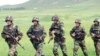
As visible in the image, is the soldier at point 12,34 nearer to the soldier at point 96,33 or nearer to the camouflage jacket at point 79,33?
the camouflage jacket at point 79,33

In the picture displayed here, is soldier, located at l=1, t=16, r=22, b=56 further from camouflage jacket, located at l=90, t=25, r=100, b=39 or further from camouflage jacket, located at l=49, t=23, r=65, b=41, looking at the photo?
camouflage jacket, located at l=90, t=25, r=100, b=39

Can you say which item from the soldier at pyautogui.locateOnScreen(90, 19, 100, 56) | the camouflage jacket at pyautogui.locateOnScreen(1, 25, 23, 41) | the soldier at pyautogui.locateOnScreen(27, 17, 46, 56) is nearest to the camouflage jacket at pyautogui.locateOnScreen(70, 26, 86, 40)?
the soldier at pyautogui.locateOnScreen(90, 19, 100, 56)

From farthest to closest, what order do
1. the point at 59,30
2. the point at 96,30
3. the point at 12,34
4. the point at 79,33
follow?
1. the point at 79,33
2. the point at 59,30
3. the point at 96,30
4. the point at 12,34

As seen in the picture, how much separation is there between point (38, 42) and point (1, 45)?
1193cm

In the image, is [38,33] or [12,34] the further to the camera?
[38,33]

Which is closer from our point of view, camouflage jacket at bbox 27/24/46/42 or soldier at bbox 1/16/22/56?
soldier at bbox 1/16/22/56

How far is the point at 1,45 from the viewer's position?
3259cm

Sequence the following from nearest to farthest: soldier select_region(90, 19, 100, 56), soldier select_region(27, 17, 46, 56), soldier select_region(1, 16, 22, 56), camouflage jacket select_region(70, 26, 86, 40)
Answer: soldier select_region(1, 16, 22, 56)
soldier select_region(27, 17, 46, 56)
soldier select_region(90, 19, 100, 56)
camouflage jacket select_region(70, 26, 86, 40)

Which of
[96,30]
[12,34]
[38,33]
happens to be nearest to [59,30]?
[38,33]

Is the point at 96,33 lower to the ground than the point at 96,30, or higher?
lower

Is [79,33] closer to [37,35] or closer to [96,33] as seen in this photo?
[96,33]

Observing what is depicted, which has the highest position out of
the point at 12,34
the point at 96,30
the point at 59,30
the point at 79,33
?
the point at 12,34

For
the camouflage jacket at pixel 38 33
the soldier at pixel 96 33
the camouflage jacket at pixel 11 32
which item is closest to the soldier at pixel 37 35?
the camouflage jacket at pixel 38 33

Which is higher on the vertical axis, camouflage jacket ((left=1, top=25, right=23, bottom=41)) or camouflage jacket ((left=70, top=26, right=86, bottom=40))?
camouflage jacket ((left=1, top=25, right=23, bottom=41))
